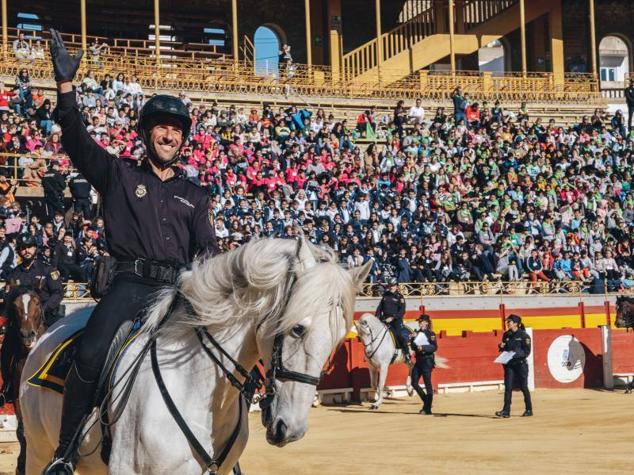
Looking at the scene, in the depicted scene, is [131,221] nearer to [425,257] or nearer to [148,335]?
[148,335]

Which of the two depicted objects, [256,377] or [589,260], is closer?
[256,377]

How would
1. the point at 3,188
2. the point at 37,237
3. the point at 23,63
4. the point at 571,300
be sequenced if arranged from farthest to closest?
1. the point at 23,63
2. the point at 571,300
3. the point at 3,188
4. the point at 37,237

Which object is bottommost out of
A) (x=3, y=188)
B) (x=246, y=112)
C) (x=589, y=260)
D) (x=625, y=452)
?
(x=625, y=452)

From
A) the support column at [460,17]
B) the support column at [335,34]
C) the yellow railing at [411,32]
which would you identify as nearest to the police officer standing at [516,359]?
the yellow railing at [411,32]

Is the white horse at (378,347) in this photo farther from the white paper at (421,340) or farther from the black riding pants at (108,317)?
the black riding pants at (108,317)

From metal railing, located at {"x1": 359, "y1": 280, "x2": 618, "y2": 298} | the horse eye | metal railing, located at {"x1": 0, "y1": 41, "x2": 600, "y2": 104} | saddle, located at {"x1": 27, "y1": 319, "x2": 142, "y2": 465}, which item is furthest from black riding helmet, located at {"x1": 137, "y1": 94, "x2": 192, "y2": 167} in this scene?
metal railing, located at {"x1": 0, "y1": 41, "x2": 600, "y2": 104}

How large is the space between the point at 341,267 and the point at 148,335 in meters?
1.06

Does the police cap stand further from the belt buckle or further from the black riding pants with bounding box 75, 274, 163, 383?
the black riding pants with bounding box 75, 274, 163, 383

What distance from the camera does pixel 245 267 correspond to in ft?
15.2

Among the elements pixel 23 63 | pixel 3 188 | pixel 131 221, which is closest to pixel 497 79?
pixel 23 63

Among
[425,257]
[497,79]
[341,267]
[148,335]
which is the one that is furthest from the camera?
[497,79]

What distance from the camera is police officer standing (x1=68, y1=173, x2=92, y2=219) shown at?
18766mm

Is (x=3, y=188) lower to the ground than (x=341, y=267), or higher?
higher

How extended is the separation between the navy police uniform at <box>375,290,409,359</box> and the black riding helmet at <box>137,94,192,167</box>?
13.0 meters
